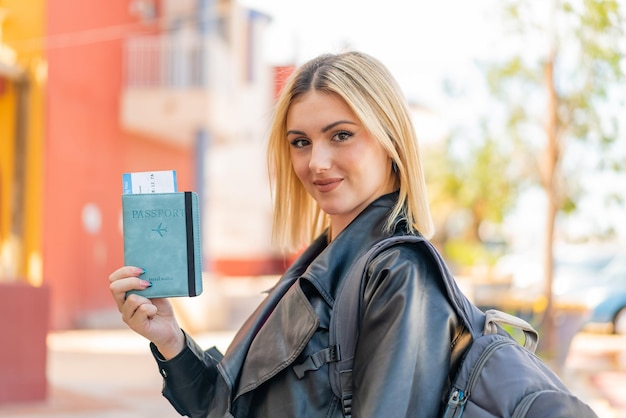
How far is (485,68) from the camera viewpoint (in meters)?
10.4

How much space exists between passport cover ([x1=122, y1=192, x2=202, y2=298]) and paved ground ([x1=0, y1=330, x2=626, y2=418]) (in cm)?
503

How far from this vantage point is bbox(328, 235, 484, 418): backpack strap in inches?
58.2

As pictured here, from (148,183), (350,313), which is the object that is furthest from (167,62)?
(350,313)

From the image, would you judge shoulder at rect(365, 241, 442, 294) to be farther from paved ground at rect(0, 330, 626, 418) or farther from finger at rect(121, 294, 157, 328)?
paved ground at rect(0, 330, 626, 418)

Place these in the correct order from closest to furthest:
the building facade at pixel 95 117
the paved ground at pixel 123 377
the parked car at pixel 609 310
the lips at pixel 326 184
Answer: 1. the lips at pixel 326 184
2. the paved ground at pixel 123 377
3. the building facade at pixel 95 117
4. the parked car at pixel 609 310

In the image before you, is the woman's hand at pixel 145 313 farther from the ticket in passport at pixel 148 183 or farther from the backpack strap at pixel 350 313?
the backpack strap at pixel 350 313

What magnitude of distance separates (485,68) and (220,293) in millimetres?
5264

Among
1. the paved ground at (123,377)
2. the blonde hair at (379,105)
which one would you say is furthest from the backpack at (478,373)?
the paved ground at (123,377)

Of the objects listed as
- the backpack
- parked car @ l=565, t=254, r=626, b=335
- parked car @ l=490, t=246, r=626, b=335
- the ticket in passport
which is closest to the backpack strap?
the backpack

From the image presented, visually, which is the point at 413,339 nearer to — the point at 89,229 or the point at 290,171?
the point at 290,171

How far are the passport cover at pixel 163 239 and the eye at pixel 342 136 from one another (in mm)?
312

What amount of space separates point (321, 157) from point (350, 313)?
36 cm

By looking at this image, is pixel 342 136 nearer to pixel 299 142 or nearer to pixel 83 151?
pixel 299 142

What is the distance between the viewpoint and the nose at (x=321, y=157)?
1.70 m
